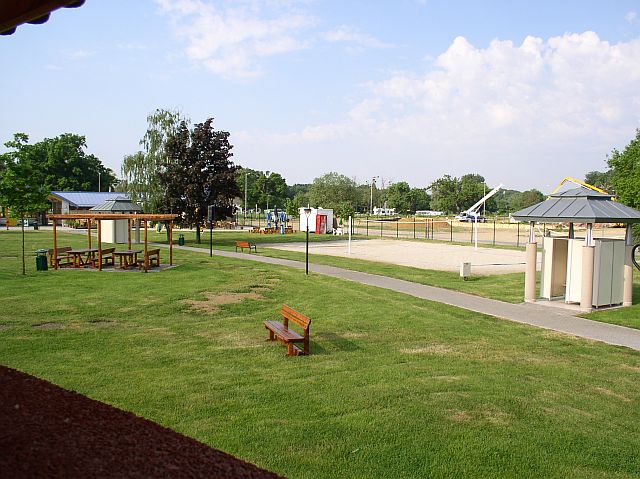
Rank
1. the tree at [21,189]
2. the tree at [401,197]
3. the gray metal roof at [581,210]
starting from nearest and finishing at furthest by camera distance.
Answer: the gray metal roof at [581,210] → the tree at [21,189] → the tree at [401,197]

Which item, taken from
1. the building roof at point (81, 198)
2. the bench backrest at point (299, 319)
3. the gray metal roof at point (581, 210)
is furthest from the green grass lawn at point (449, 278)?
the building roof at point (81, 198)

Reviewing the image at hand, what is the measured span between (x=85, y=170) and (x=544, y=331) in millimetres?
98644

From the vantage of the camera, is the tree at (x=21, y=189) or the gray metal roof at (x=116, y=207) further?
the gray metal roof at (x=116, y=207)

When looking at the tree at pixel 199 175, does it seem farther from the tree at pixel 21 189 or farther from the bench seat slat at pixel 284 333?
the bench seat slat at pixel 284 333

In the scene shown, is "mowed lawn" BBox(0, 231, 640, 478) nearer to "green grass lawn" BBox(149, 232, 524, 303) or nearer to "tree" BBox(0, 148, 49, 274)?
"green grass lawn" BBox(149, 232, 524, 303)

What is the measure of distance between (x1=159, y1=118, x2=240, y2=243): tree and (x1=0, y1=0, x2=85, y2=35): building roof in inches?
1445

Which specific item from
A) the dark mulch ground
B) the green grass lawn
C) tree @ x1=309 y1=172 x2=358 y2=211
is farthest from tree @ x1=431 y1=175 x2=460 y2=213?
the dark mulch ground

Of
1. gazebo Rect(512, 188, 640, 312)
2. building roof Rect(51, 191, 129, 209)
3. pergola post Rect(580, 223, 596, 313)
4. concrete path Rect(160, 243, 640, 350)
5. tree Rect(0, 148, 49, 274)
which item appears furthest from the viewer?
building roof Rect(51, 191, 129, 209)

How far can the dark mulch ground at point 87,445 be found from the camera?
11.4 ft

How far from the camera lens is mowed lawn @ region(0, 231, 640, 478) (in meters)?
6.02

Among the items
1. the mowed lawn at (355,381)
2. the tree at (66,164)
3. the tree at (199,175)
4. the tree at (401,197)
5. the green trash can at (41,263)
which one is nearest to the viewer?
the mowed lawn at (355,381)

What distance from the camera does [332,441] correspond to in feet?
20.5

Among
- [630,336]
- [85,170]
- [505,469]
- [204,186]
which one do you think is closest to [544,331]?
[630,336]

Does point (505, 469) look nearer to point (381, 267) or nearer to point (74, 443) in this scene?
point (74, 443)
